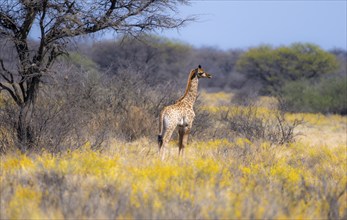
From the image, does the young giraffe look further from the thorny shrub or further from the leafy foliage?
the leafy foliage

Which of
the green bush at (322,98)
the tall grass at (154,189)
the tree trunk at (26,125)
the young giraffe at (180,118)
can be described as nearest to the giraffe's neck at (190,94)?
the young giraffe at (180,118)

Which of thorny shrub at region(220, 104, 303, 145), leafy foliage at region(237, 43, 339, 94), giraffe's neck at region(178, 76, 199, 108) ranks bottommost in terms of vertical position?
thorny shrub at region(220, 104, 303, 145)

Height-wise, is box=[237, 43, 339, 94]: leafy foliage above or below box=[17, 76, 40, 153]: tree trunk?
above

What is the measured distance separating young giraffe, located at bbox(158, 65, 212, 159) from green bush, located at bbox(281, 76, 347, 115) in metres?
14.6

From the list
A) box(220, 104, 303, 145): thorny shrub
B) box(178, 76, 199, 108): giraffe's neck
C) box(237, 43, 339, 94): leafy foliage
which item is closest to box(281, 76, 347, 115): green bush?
box(220, 104, 303, 145): thorny shrub

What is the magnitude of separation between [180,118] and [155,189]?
3.40m

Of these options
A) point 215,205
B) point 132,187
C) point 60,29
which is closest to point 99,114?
point 60,29

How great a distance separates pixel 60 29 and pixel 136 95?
176 inches

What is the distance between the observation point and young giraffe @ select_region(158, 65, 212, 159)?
9.48m

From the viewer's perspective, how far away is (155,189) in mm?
6434

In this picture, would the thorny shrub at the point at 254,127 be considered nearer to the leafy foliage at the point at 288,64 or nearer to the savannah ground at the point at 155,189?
the savannah ground at the point at 155,189

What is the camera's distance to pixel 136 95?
13914mm

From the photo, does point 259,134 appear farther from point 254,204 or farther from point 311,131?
point 254,204

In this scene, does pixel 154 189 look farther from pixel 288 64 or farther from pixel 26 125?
pixel 288 64
